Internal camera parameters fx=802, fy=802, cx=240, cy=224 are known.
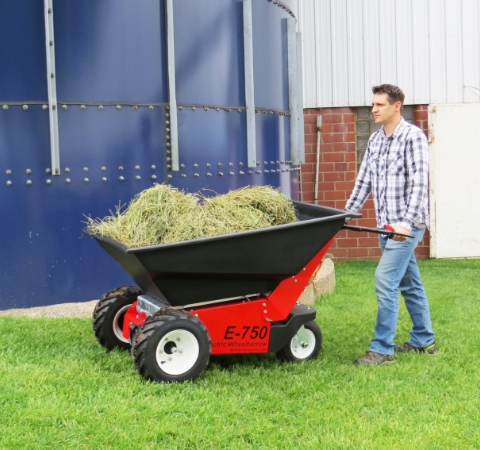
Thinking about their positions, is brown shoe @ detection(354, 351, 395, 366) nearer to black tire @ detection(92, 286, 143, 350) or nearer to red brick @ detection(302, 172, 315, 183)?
black tire @ detection(92, 286, 143, 350)

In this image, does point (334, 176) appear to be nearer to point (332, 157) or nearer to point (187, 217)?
point (332, 157)

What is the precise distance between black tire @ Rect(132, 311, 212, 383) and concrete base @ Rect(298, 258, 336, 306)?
9.38 feet

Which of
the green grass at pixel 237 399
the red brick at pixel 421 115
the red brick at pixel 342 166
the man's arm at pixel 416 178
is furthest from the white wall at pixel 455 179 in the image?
the man's arm at pixel 416 178

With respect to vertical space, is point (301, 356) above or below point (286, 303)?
below

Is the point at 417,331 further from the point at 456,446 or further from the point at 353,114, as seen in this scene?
the point at 353,114

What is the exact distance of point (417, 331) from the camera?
5.73m

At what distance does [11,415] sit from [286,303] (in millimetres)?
1879

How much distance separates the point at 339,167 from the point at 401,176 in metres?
6.46

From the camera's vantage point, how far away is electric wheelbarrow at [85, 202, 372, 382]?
4633 millimetres

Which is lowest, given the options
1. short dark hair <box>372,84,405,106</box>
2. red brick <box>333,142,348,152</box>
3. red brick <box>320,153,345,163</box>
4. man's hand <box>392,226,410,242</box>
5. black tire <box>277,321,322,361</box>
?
black tire <box>277,321,322,361</box>

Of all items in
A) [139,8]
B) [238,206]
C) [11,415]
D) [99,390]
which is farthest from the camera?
[139,8]

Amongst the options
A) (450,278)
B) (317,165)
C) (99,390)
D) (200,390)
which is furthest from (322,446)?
(317,165)

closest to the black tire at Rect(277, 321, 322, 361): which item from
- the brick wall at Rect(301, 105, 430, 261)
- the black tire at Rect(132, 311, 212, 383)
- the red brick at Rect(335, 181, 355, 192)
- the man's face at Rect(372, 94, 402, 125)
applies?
the black tire at Rect(132, 311, 212, 383)

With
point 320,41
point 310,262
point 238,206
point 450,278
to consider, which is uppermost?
point 320,41
